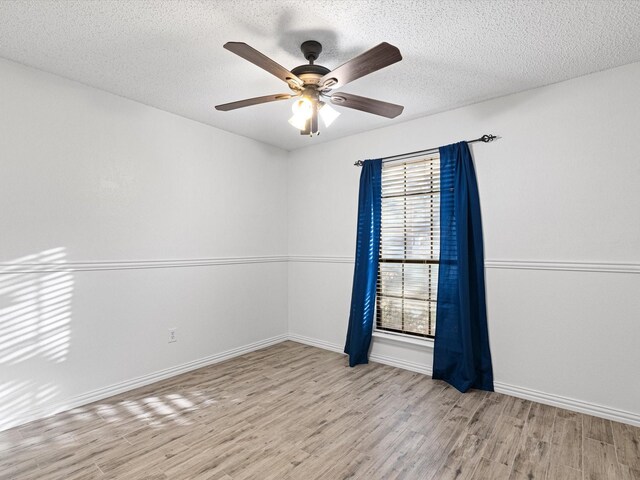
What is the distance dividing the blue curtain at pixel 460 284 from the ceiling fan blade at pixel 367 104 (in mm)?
1154

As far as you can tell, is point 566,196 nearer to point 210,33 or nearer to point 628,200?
point 628,200

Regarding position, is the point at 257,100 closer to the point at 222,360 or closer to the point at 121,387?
the point at 121,387

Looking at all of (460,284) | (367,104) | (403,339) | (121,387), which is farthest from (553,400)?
(121,387)

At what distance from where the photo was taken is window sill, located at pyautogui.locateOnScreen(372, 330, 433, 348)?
3.40 meters

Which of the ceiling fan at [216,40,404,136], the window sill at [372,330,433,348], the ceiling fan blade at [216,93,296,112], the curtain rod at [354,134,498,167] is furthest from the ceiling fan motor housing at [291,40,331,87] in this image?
the window sill at [372,330,433,348]

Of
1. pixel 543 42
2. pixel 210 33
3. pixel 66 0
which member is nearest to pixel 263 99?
pixel 210 33

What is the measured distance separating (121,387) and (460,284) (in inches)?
123

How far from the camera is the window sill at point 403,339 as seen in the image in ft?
11.2

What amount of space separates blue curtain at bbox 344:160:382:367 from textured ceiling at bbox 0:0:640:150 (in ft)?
3.38

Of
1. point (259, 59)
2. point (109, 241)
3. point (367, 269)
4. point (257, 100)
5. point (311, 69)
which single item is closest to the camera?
point (259, 59)

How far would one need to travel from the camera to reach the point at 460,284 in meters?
3.07

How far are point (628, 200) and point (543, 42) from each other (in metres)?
1.31

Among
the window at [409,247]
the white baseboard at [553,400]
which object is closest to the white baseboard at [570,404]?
the white baseboard at [553,400]

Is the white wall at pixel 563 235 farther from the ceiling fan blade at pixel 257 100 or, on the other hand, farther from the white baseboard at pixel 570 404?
the ceiling fan blade at pixel 257 100
